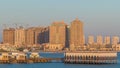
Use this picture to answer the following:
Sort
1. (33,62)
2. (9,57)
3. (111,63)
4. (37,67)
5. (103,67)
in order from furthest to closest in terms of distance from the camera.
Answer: (9,57) < (33,62) < (111,63) < (37,67) < (103,67)

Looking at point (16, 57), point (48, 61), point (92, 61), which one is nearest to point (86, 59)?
point (92, 61)

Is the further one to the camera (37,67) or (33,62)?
(33,62)

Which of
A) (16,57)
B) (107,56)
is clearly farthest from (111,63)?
(16,57)

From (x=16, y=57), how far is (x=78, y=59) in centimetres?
1480

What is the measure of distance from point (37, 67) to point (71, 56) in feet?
33.7

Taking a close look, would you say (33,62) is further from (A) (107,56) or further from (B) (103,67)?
(B) (103,67)

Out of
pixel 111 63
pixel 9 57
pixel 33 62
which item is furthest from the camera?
pixel 9 57

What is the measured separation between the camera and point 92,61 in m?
74.6

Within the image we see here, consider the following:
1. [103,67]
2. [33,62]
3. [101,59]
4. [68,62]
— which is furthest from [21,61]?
[103,67]

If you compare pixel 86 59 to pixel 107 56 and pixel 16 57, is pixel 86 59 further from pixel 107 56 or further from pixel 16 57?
pixel 16 57

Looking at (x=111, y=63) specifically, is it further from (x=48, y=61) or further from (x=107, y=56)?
(x=48, y=61)

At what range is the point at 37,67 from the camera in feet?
225

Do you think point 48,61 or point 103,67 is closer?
point 103,67

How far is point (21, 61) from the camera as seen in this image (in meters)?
82.2
